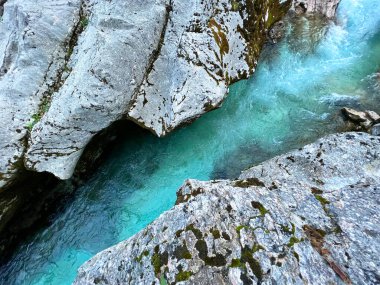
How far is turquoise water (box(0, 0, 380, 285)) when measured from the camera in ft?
39.4

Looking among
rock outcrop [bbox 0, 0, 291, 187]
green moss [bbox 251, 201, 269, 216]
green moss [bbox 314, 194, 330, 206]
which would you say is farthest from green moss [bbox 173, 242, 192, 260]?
rock outcrop [bbox 0, 0, 291, 187]

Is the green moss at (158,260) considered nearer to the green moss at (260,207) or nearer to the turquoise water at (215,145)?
the green moss at (260,207)

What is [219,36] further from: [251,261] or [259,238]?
[251,261]

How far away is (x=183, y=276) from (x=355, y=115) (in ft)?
30.0

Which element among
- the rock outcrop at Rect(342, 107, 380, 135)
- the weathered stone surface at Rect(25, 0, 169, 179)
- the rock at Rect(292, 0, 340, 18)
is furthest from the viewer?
the rock at Rect(292, 0, 340, 18)

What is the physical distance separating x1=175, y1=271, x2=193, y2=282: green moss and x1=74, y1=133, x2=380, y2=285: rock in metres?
0.02

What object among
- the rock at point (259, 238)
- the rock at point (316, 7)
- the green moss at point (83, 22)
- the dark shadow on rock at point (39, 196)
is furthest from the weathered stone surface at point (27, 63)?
the rock at point (316, 7)

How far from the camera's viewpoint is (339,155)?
1027cm

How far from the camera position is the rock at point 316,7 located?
1588 centimetres

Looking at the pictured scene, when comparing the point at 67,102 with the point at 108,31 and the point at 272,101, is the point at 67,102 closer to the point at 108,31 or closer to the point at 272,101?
the point at 108,31

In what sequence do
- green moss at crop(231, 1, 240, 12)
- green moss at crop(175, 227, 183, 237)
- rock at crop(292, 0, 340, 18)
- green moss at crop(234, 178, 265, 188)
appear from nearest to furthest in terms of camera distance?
green moss at crop(175, 227, 183, 237) < green moss at crop(234, 178, 265, 188) < green moss at crop(231, 1, 240, 12) < rock at crop(292, 0, 340, 18)

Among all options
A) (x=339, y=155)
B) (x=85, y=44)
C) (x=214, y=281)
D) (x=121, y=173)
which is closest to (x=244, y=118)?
(x=339, y=155)

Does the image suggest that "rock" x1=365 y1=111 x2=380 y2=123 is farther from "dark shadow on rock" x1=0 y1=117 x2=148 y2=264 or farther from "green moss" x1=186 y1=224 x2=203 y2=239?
"dark shadow on rock" x1=0 y1=117 x2=148 y2=264

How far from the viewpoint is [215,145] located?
43.0ft
